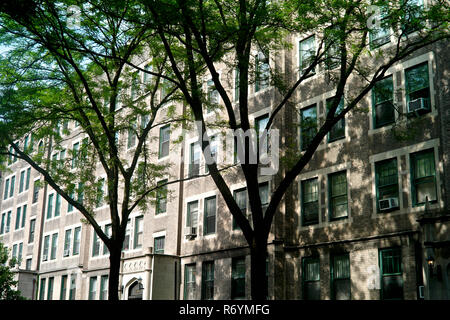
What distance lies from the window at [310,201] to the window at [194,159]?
7.64 meters

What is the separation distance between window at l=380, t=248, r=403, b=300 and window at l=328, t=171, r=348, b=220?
270 centimetres

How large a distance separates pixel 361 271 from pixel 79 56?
13.6 metres

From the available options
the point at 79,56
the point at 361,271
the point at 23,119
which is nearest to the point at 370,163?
the point at 361,271

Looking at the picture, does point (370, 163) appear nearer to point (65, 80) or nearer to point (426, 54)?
point (426, 54)

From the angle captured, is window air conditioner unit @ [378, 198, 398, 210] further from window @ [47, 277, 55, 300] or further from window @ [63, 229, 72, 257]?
window @ [47, 277, 55, 300]

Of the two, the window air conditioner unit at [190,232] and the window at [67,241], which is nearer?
the window air conditioner unit at [190,232]

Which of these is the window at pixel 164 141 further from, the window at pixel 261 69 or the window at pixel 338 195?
the window at pixel 338 195

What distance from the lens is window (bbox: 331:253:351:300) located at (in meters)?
23.8

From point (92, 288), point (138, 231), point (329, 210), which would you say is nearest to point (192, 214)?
point (138, 231)

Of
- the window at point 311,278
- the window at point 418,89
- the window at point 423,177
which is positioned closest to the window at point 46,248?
the window at point 311,278

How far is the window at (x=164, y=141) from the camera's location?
117 feet

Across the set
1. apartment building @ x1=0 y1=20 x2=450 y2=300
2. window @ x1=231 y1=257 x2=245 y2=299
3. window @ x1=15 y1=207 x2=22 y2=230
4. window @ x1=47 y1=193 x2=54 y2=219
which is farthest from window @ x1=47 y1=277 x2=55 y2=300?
window @ x1=231 y1=257 x2=245 y2=299

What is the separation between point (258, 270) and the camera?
643 inches
